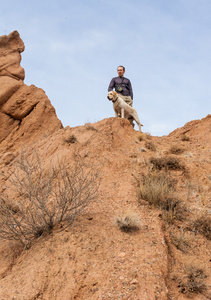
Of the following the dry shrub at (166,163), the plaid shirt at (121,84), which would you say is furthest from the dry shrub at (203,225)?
the plaid shirt at (121,84)

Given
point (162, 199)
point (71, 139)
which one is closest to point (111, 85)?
→ point (71, 139)

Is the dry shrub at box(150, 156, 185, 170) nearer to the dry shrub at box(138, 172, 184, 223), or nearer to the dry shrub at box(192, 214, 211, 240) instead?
the dry shrub at box(138, 172, 184, 223)

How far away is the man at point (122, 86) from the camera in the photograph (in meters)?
10.2

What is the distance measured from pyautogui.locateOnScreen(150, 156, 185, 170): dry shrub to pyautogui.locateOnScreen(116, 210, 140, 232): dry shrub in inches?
106

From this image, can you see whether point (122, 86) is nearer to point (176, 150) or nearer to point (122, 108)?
point (122, 108)

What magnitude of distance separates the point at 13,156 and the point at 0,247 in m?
4.42

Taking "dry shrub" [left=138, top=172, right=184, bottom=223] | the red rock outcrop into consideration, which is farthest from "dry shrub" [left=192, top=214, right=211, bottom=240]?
the red rock outcrop

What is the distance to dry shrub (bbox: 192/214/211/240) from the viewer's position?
4.89m

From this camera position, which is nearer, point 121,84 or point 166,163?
point 166,163

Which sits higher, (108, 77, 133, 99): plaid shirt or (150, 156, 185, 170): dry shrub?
(108, 77, 133, 99): plaid shirt

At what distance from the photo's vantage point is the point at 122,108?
963cm

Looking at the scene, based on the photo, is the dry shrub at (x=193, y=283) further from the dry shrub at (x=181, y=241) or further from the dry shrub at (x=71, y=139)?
the dry shrub at (x=71, y=139)

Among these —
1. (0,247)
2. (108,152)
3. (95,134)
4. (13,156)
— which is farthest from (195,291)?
(13,156)

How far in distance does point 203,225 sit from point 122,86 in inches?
262
